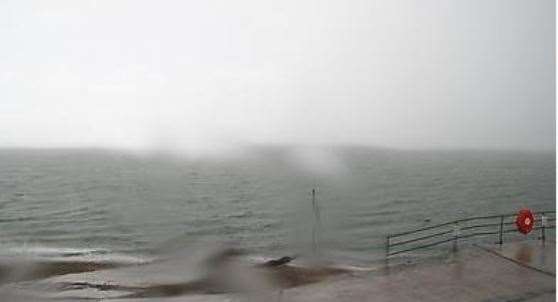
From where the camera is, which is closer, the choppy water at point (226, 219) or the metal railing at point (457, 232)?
the metal railing at point (457, 232)

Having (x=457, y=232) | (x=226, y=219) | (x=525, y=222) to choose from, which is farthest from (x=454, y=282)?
(x=226, y=219)

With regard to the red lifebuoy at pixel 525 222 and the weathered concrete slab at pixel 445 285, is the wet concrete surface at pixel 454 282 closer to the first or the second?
the weathered concrete slab at pixel 445 285

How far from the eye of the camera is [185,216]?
161ft

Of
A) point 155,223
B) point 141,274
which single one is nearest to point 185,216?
point 155,223

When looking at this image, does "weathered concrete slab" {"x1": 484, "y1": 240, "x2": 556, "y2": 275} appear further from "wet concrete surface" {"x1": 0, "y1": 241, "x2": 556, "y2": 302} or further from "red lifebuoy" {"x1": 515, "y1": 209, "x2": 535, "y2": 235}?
"red lifebuoy" {"x1": 515, "y1": 209, "x2": 535, "y2": 235}

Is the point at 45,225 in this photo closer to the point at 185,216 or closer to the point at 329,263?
the point at 185,216

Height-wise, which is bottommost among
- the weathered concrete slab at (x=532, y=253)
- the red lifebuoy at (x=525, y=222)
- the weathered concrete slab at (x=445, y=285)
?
the weathered concrete slab at (x=532, y=253)

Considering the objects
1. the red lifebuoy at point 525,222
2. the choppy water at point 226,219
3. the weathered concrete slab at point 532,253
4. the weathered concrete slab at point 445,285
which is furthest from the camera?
the choppy water at point 226,219

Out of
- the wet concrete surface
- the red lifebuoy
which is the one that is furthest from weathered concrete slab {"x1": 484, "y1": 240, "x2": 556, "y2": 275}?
the red lifebuoy

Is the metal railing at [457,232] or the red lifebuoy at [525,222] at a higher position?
the red lifebuoy at [525,222]

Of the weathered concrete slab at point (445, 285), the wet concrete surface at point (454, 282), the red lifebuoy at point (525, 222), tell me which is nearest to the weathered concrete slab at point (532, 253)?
the wet concrete surface at point (454, 282)

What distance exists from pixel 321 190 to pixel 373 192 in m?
8.87

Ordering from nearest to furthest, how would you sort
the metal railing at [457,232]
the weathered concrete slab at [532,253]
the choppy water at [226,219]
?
the weathered concrete slab at [532,253], the metal railing at [457,232], the choppy water at [226,219]

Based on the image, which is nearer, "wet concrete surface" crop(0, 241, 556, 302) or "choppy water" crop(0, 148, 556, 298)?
"wet concrete surface" crop(0, 241, 556, 302)
